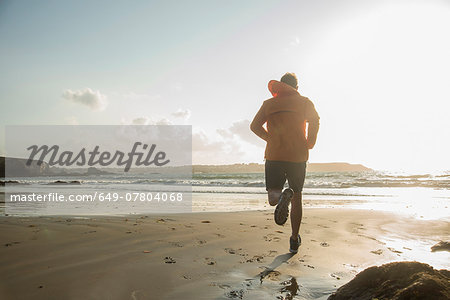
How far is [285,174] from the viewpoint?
3742 mm

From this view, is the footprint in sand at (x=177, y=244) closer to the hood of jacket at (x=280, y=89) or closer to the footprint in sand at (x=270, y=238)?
the footprint in sand at (x=270, y=238)

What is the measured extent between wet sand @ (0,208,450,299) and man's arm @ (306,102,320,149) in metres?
1.33

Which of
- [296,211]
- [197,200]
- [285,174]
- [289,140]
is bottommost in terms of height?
[197,200]

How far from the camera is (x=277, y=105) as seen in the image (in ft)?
12.1

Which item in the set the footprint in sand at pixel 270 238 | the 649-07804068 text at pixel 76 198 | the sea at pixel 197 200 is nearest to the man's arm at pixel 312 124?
the footprint in sand at pixel 270 238

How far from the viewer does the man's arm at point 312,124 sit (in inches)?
144

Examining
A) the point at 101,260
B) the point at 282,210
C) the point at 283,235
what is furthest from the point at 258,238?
the point at 101,260

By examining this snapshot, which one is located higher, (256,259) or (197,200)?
(256,259)

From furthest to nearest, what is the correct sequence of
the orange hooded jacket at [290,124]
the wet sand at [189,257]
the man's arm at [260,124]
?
the man's arm at [260,124]
the orange hooded jacket at [290,124]
the wet sand at [189,257]

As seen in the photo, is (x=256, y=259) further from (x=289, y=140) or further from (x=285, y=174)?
(x=289, y=140)

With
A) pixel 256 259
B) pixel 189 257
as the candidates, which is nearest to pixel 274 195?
pixel 256 259

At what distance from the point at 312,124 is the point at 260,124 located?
25.4 inches

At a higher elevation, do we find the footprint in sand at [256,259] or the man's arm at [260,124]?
the man's arm at [260,124]

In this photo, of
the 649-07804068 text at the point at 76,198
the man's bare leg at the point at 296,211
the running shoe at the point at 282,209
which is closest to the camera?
the running shoe at the point at 282,209
